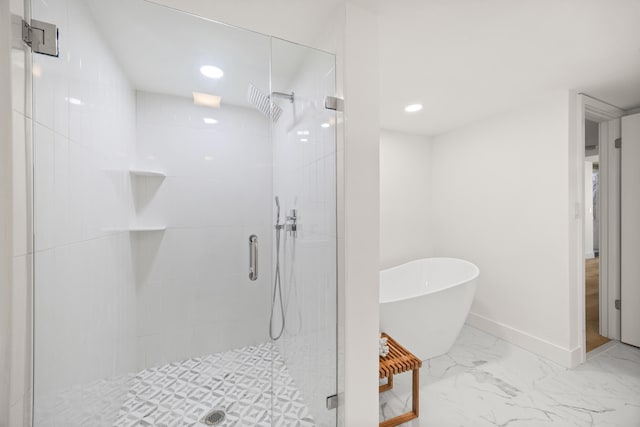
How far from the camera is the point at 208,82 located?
1705mm

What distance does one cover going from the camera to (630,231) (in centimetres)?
233

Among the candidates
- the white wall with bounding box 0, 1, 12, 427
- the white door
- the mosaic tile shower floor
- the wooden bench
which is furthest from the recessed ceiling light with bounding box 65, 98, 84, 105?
the white door

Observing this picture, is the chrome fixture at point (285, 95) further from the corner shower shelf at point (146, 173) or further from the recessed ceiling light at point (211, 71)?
the corner shower shelf at point (146, 173)

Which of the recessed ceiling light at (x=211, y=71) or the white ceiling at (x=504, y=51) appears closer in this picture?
the white ceiling at (x=504, y=51)

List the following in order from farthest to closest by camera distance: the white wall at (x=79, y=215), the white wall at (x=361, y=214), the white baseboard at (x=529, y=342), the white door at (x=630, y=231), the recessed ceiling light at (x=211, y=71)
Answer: the white door at (x=630, y=231)
the white baseboard at (x=529, y=342)
the recessed ceiling light at (x=211, y=71)
the white wall at (x=361, y=214)
the white wall at (x=79, y=215)

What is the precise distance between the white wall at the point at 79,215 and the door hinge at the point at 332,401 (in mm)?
1123

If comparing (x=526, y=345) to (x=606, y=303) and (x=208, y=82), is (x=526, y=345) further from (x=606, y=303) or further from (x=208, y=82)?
(x=208, y=82)

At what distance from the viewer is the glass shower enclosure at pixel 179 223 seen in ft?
3.37

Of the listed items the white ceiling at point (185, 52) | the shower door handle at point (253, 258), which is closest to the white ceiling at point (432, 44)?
the white ceiling at point (185, 52)

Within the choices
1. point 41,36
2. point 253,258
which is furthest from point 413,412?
point 41,36

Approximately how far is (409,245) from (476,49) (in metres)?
2.18

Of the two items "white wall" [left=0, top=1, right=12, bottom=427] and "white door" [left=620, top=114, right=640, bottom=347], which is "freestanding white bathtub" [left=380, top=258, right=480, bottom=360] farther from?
"white wall" [left=0, top=1, right=12, bottom=427]

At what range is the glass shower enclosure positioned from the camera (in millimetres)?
1028

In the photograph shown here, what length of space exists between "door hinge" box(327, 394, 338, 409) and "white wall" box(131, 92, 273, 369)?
0.79 meters
